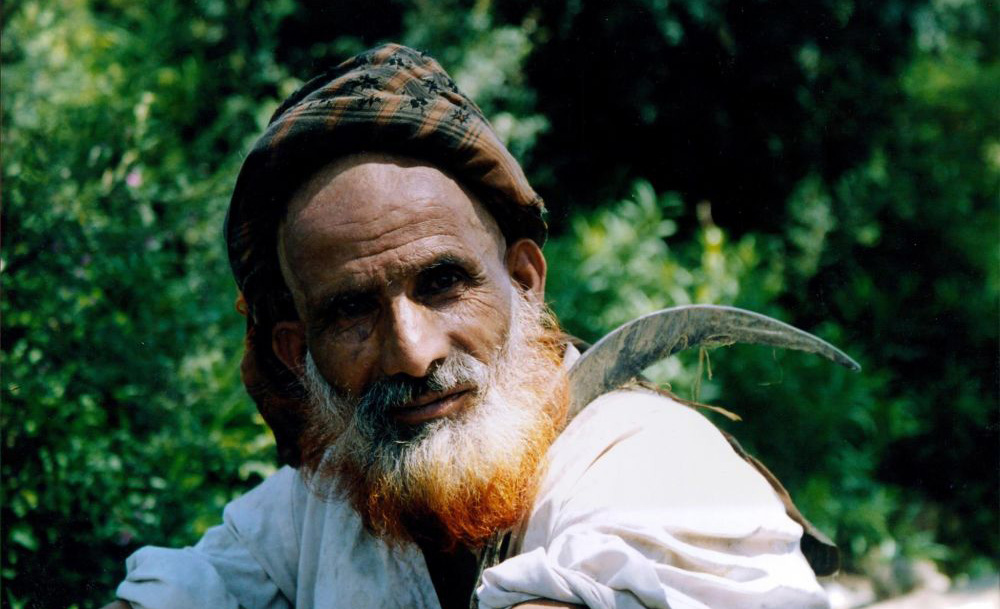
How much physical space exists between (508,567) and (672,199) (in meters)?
4.42

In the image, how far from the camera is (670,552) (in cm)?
174

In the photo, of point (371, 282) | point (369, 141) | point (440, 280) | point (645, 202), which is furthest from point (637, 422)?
point (645, 202)

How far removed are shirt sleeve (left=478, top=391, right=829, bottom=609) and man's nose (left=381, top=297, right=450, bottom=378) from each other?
0.37 meters

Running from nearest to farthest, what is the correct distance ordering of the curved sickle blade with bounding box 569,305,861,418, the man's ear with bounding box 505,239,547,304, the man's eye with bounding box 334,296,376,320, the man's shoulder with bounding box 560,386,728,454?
1. the man's shoulder with bounding box 560,386,728,454
2. the man's eye with bounding box 334,296,376,320
3. the curved sickle blade with bounding box 569,305,861,418
4. the man's ear with bounding box 505,239,547,304

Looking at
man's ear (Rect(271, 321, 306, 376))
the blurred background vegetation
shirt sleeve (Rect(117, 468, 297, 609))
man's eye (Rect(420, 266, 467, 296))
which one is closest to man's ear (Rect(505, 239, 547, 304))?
man's eye (Rect(420, 266, 467, 296))

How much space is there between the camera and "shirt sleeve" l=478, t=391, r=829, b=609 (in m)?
1.70

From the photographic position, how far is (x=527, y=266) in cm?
240

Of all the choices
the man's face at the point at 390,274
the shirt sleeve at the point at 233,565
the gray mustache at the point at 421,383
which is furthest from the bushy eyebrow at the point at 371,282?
the shirt sleeve at the point at 233,565

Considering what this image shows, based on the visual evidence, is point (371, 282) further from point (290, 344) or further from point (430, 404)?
point (290, 344)

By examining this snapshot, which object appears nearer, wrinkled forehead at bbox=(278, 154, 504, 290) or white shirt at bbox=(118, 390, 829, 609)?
white shirt at bbox=(118, 390, 829, 609)

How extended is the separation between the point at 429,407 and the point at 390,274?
0.95 ft

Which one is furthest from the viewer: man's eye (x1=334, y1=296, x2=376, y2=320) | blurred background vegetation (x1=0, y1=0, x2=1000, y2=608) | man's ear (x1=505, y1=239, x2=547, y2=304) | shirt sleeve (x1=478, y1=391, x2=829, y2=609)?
blurred background vegetation (x1=0, y1=0, x2=1000, y2=608)

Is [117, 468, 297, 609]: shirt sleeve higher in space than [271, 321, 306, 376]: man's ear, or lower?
lower

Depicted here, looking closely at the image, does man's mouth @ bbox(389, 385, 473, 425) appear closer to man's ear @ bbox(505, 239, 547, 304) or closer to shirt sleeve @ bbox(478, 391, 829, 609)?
shirt sleeve @ bbox(478, 391, 829, 609)
